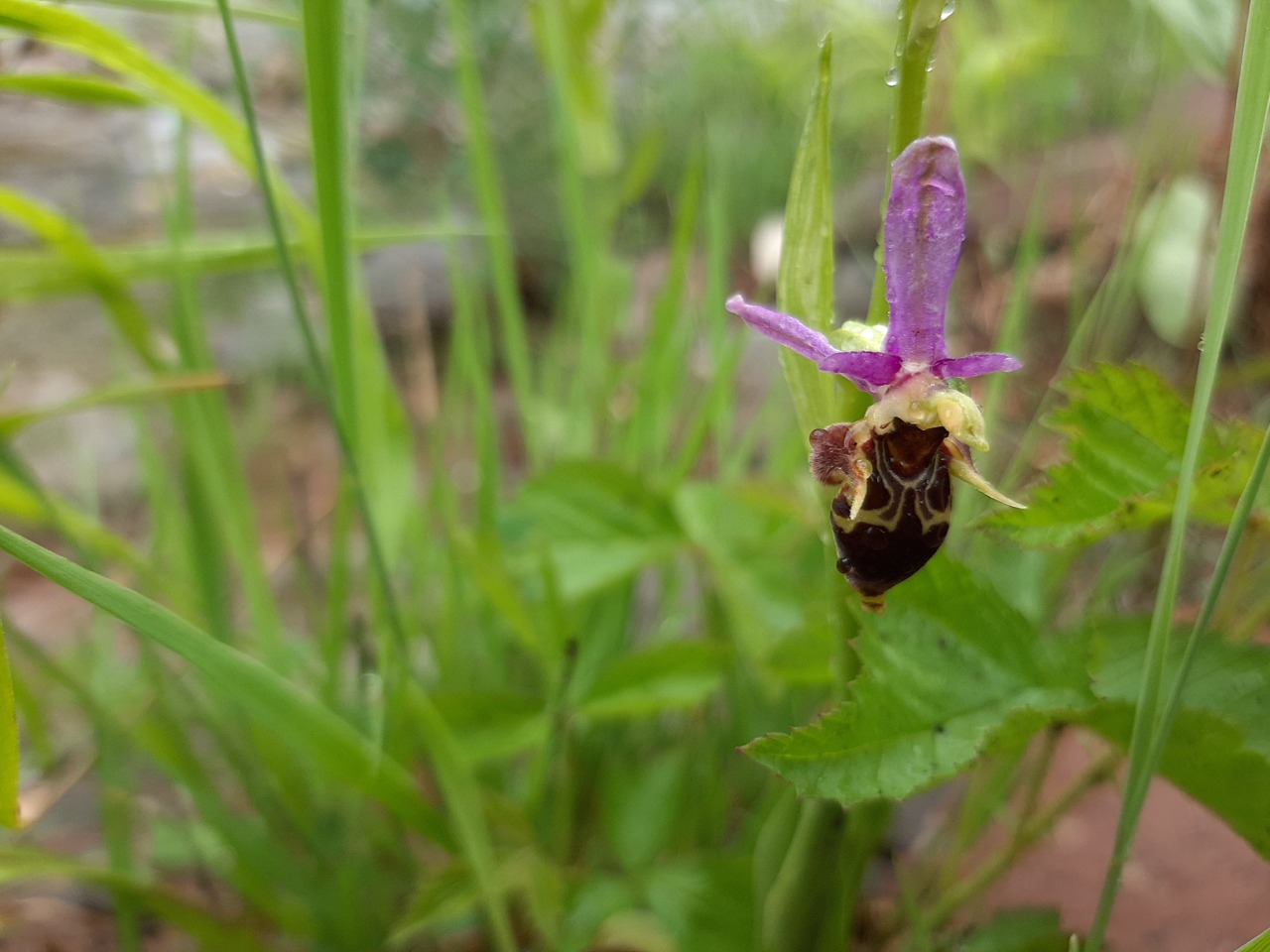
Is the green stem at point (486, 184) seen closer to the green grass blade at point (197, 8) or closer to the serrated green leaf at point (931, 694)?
the green grass blade at point (197, 8)

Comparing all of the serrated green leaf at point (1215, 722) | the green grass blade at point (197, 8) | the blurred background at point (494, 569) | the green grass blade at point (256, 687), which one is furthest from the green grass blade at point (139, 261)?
the serrated green leaf at point (1215, 722)

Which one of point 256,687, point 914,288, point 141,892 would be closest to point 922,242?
point 914,288

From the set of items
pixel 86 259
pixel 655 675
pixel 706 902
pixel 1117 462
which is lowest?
pixel 706 902

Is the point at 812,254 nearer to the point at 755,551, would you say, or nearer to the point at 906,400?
the point at 906,400

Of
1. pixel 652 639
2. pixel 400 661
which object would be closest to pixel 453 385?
pixel 652 639

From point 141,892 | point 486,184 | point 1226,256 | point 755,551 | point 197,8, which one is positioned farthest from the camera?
point 486,184

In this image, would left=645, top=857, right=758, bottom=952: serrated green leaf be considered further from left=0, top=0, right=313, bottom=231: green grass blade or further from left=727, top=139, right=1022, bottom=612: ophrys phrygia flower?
left=0, top=0, right=313, bottom=231: green grass blade

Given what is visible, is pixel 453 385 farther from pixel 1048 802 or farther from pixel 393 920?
pixel 1048 802
